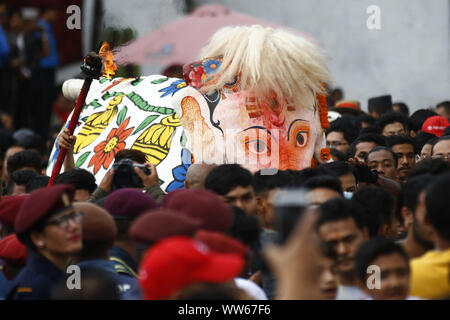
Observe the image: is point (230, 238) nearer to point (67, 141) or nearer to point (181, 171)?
point (181, 171)

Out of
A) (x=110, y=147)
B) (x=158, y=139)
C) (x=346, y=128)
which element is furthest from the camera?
(x=346, y=128)

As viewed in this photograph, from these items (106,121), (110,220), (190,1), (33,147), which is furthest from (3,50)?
(110,220)

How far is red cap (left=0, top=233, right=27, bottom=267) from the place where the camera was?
189 inches

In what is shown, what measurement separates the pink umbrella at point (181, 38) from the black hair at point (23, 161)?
346cm

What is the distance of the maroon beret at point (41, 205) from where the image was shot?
412 cm

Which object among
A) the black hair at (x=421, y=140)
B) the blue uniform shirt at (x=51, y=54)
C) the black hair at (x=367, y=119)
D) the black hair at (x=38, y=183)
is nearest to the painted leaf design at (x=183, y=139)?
the black hair at (x=38, y=183)

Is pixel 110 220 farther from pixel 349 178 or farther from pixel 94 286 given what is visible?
pixel 349 178

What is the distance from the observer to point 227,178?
17.0 ft

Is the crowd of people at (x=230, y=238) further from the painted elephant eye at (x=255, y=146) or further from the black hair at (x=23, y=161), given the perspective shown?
the black hair at (x=23, y=161)

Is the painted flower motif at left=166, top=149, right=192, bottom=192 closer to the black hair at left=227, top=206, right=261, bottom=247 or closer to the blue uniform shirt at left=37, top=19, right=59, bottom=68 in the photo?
the black hair at left=227, top=206, right=261, bottom=247

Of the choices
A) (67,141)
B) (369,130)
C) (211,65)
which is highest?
(211,65)

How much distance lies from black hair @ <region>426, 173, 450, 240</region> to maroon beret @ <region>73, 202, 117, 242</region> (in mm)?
1438

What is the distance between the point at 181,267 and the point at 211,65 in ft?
9.62

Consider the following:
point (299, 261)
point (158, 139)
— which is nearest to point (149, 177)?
point (158, 139)
